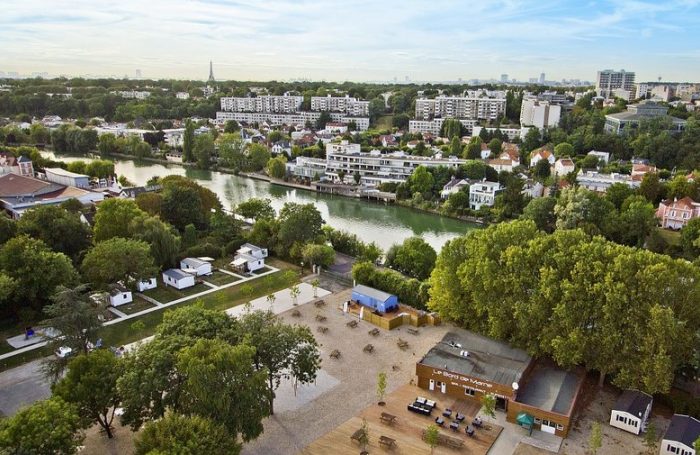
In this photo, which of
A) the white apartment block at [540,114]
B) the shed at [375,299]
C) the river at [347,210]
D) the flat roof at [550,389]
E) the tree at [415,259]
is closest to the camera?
the flat roof at [550,389]

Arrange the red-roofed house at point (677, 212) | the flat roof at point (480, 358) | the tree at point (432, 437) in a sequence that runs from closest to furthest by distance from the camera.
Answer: the tree at point (432, 437), the flat roof at point (480, 358), the red-roofed house at point (677, 212)

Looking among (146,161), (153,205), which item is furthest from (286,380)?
(146,161)

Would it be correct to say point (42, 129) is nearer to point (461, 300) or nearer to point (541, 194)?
point (541, 194)


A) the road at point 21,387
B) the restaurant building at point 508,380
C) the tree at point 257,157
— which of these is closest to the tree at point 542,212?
the restaurant building at point 508,380

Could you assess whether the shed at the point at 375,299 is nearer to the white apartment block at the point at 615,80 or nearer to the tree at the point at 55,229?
the tree at the point at 55,229

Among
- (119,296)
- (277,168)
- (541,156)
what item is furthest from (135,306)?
(541,156)

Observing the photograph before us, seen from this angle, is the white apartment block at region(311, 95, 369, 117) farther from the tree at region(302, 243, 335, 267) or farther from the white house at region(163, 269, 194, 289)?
the white house at region(163, 269, 194, 289)

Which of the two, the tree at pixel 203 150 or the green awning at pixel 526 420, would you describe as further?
the tree at pixel 203 150
